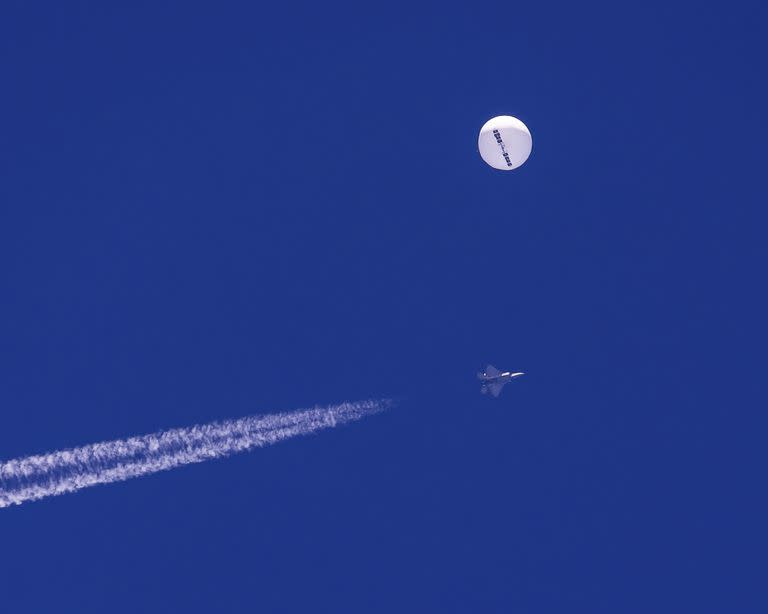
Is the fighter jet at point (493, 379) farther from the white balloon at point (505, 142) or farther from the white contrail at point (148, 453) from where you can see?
the white balloon at point (505, 142)

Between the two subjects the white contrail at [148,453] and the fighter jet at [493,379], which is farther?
the fighter jet at [493,379]

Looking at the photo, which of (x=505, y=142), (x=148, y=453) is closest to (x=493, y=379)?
(x=505, y=142)

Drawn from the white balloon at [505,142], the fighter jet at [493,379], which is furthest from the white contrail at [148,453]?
the white balloon at [505,142]

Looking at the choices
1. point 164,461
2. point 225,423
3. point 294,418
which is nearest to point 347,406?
point 294,418

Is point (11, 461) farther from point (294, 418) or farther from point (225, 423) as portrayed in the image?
point (294, 418)

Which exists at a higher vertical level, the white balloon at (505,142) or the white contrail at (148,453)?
the white balloon at (505,142)

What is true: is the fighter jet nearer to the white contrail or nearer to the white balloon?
the white contrail
